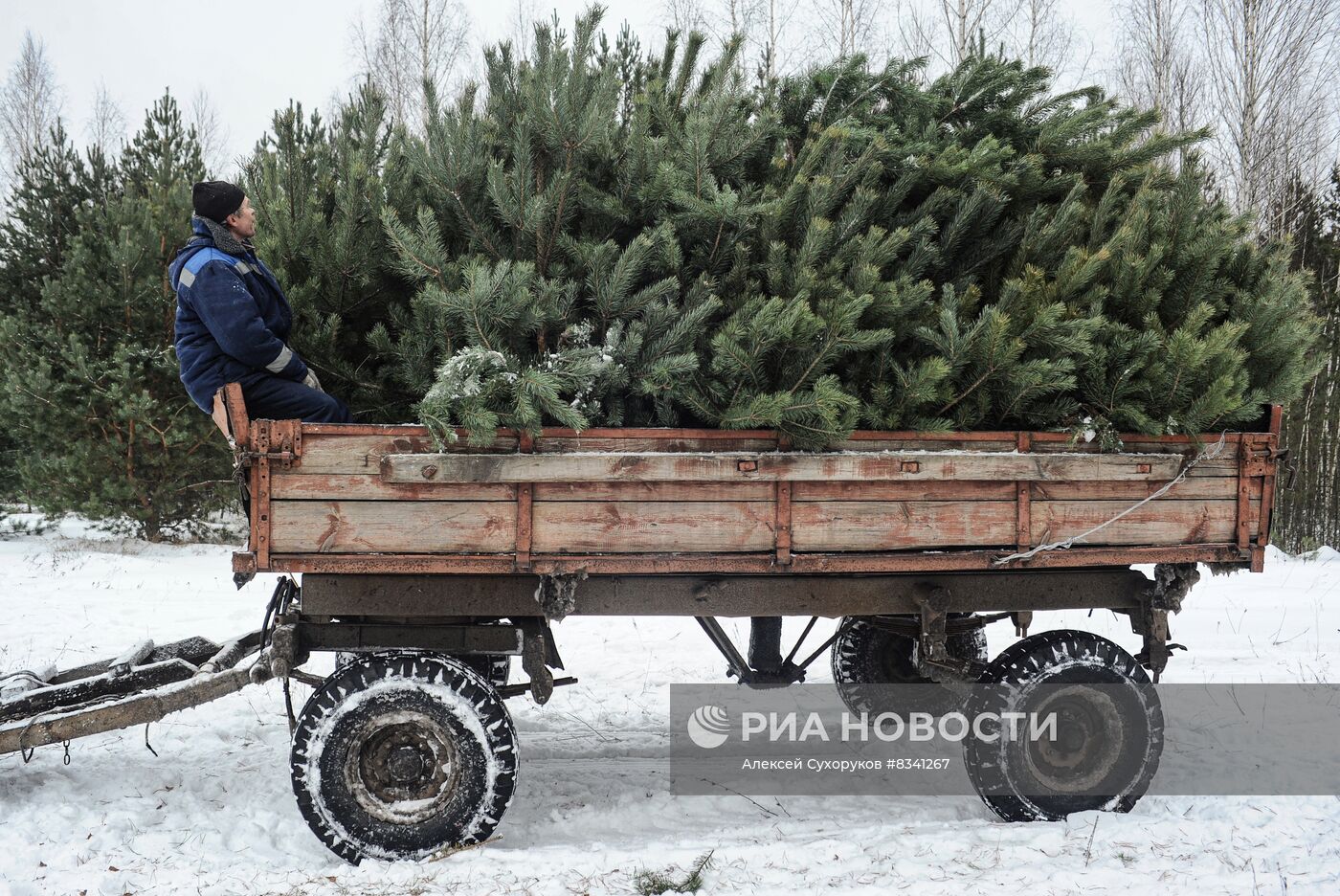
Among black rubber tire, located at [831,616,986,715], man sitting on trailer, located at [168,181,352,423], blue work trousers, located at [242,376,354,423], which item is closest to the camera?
man sitting on trailer, located at [168,181,352,423]

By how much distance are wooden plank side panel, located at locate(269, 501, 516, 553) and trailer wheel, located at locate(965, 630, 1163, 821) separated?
2.15 m

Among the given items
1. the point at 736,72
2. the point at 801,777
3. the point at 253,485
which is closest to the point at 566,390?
the point at 253,485

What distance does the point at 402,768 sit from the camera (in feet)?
11.6

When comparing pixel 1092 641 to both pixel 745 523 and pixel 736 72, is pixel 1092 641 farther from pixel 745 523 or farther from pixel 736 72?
pixel 736 72

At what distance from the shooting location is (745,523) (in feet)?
11.6

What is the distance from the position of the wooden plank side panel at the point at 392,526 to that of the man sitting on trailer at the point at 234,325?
47 centimetres

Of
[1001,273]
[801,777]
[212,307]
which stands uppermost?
[1001,273]

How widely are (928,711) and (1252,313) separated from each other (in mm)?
2590

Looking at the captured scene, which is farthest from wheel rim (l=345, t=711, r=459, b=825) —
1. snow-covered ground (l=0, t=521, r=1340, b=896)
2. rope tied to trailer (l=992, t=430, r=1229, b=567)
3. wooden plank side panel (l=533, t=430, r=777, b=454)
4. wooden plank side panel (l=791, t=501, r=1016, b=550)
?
rope tied to trailer (l=992, t=430, r=1229, b=567)

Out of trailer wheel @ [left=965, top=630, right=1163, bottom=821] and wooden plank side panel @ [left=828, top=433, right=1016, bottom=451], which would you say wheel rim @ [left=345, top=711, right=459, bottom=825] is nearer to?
wooden plank side panel @ [left=828, top=433, right=1016, bottom=451]

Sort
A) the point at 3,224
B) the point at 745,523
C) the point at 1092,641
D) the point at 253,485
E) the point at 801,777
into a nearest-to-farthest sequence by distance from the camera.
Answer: the point at 253,485, the point at 745,523, the point at 1092,641, the point at 801,777, the point at 3,224

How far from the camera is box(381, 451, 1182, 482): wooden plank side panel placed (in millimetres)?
3305

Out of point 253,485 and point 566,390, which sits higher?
point 566,390

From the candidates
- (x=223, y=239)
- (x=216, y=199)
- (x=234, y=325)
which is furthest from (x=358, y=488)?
(x=216, y=199)
